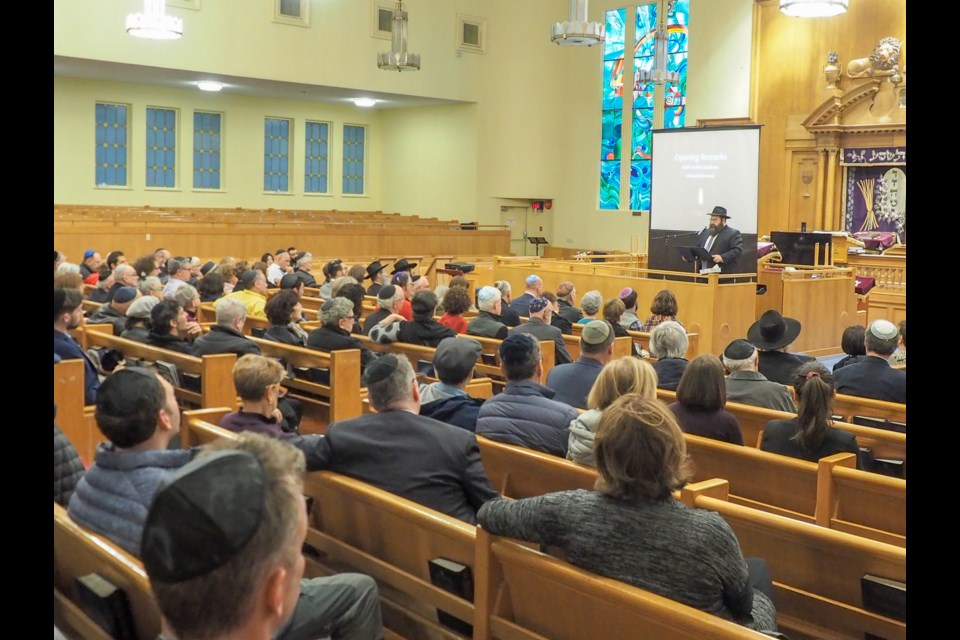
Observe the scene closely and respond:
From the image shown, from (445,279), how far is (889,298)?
23.2ft

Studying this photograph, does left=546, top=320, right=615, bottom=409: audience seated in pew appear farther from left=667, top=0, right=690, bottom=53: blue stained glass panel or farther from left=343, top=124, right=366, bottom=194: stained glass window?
left=343, top=124, right=366, bottom=194: stained glass window

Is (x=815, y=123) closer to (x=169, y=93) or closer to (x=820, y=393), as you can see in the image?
(x=169, y=93)

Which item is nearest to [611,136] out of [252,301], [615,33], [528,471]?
[615,33]

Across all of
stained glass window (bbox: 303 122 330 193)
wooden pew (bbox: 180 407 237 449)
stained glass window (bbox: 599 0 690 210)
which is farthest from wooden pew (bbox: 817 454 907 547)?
stained glass window (bbox: 303 122 330 193)

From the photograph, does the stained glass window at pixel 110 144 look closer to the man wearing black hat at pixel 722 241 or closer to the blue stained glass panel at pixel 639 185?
the blue stained glass panel at pixel 639 185

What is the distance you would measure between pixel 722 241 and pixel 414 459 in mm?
9227

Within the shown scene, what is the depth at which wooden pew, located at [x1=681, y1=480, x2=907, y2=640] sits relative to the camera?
100 inches

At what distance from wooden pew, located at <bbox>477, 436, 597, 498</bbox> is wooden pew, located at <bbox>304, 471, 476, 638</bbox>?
72cm

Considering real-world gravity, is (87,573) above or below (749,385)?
below

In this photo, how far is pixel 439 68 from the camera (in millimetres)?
19750

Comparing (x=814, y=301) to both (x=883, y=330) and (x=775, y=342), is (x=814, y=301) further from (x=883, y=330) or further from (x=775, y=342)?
(x=883, y=330)

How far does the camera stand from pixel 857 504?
3418 mm

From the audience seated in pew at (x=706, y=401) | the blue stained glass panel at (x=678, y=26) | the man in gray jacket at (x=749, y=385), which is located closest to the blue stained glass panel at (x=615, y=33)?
the blue stained glass panel at (x=678, y=26)

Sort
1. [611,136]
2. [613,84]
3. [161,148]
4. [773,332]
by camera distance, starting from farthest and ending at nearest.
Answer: [611,136], [613,84], [161,148], [773,332]
